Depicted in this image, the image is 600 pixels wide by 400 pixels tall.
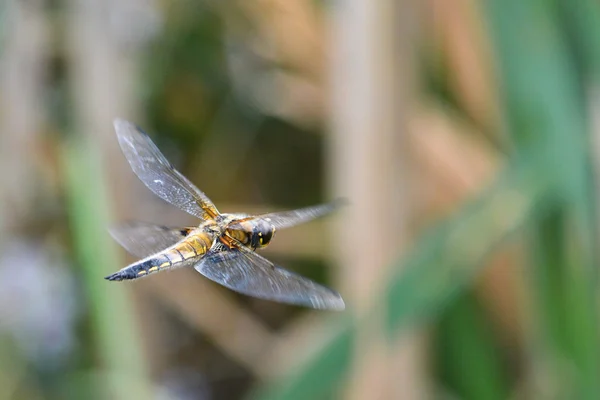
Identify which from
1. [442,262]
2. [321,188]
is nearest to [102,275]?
[442,262]

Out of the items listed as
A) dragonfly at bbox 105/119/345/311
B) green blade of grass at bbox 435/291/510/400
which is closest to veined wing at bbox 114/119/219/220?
dragonfly at bbox 105/119/345/311

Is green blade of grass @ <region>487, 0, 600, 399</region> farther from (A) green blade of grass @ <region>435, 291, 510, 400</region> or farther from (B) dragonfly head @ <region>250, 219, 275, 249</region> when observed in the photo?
(B) dragonfly head @ <region>250, 219, 275, 249</region>

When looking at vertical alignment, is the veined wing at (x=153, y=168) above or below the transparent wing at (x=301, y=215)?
below

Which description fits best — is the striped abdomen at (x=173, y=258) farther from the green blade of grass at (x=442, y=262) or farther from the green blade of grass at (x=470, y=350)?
the green blade of grass at (x=470, y=350)

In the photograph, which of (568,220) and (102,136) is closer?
(568,220)

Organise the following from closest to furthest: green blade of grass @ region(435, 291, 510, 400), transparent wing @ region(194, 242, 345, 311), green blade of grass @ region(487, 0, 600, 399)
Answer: transparent wing @ region(194, 242, 345, 311)
green blade of grass @ region(487, 0, 600, 399)
green blade of grass @ region(435, 291, 510, 400)

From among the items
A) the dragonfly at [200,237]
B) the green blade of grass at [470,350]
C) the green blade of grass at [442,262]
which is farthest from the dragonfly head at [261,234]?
the green blade of grass at [470,350]

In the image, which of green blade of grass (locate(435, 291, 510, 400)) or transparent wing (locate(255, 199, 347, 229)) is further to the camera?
green blade of grass (locate(435, 291, 510, 400))

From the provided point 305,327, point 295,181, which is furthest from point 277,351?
point 295,181

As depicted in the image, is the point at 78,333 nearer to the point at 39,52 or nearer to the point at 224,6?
the point at 39,52
